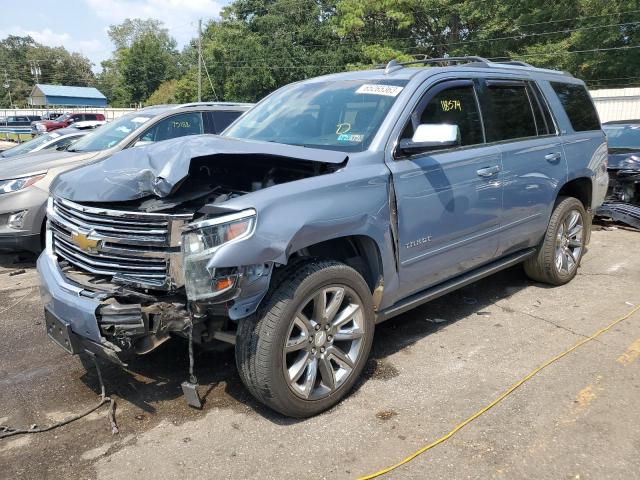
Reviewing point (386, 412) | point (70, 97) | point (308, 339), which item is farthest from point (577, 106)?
point (70, 97)

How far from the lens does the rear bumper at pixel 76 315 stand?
9.43 ft

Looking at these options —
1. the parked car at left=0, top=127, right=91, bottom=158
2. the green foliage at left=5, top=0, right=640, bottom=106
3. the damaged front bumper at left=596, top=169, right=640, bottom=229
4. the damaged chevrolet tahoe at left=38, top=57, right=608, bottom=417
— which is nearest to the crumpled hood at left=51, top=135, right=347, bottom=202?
the damaged chevrolet tahoe at left=38, top=57, right=608, bottom=417

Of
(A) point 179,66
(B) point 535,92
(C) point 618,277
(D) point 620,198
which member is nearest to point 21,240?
(B) point 535,92

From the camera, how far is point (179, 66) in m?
86.5

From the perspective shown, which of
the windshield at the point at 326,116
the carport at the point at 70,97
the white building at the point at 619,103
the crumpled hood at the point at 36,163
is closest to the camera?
the windshield at the point at 326,116

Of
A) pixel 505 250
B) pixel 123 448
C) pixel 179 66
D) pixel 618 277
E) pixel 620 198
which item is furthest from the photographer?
pixel 179 66

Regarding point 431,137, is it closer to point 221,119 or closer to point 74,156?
point 221,119

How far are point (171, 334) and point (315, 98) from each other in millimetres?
2155

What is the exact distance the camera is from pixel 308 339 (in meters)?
3.10

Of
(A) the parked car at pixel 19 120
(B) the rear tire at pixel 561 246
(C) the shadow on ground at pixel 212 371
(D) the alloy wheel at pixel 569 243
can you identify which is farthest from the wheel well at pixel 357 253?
(A) the parked car at pixel 19 120

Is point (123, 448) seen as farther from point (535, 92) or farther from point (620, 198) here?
point (620, 198)

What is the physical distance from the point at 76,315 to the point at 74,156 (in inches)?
175

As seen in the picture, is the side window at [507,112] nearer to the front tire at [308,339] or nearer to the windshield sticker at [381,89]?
the windshield sticker at [381,89]

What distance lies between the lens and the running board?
145 inches
